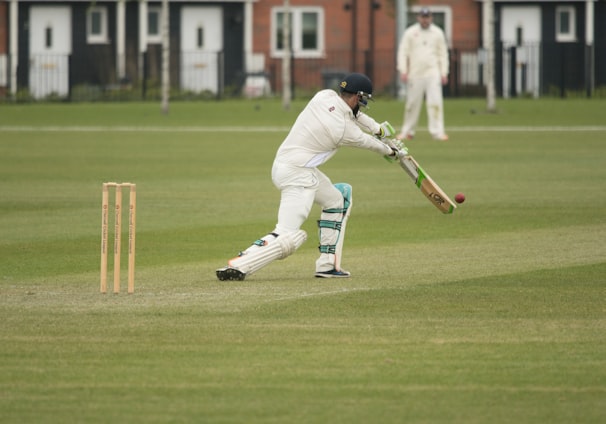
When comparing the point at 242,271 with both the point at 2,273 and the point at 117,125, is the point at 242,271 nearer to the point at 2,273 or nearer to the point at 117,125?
the point at 2,273

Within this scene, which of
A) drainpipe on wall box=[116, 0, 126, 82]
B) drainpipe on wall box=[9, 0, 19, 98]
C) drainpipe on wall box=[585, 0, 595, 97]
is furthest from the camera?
drainpipe on wall box=[9, 0, 19, 98]

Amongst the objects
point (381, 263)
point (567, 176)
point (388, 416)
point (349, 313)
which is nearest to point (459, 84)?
point (567, 176)

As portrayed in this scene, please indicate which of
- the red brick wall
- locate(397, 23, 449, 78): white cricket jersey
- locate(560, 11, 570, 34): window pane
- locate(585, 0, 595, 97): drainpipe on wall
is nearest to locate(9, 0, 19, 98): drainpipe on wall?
the red brick wall

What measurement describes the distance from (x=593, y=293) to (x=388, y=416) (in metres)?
4.08

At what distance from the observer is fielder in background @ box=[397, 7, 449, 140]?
90.4 feet

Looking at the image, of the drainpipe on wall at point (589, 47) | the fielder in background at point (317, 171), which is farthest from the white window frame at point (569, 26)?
the fielder in background at point (317, 171)

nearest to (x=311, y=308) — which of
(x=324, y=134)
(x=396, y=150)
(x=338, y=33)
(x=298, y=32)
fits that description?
(x=324, y=134)

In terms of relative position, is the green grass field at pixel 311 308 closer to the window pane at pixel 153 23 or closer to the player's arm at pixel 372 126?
the player's arm at pixel 372 126

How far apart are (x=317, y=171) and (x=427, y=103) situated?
15.9 meters

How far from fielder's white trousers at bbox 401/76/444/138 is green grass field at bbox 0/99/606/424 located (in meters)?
5.18

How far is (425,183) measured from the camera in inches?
480

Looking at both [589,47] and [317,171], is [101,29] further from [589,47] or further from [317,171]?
[317,171]

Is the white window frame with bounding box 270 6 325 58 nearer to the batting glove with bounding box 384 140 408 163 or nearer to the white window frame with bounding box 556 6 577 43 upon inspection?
the white window frame with bounding box 556 6 577 43

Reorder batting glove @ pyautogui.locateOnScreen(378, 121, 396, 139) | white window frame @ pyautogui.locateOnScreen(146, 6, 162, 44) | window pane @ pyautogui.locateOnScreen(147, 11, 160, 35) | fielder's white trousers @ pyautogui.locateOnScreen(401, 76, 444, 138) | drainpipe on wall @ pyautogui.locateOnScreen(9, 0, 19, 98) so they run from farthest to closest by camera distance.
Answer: window pane @ pyautogui.locateOnScreen(147, 11, 160, 35)
white window frame @ pyautogui.locateOnScreen(146, 6, 162, 44)
drainpipe on wall @ pyautogui.locateOnScreen(9, 0, 19, 98)
fielder's white trousers @ pyautogui.locateOnScreen(401, 76, 444, 138)
batting glove @ pyautogui.locateOnScreen(378, 121, 396, 139)
